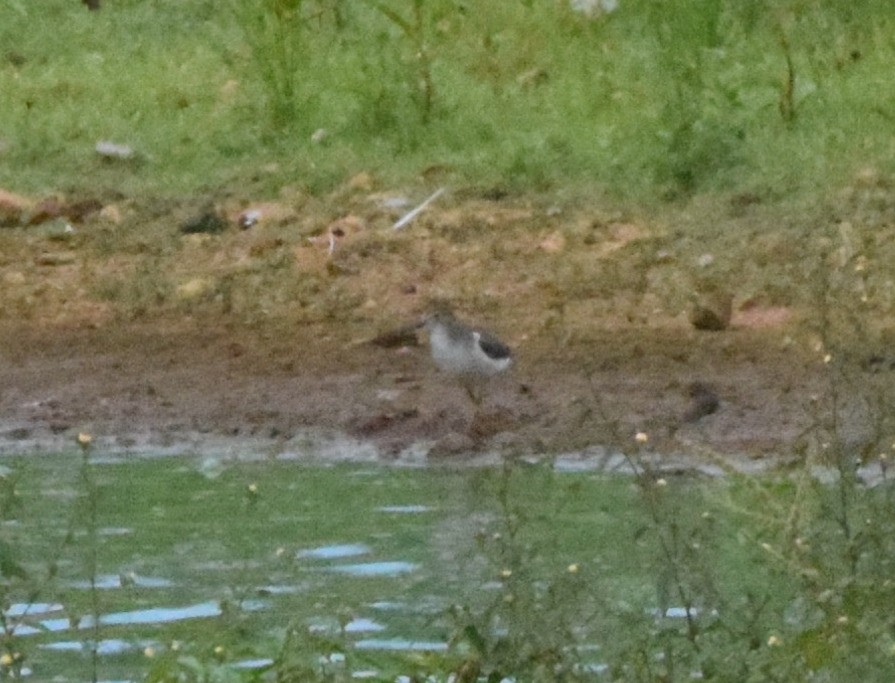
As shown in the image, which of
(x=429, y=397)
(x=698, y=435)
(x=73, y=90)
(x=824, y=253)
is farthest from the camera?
(x=73, y=90)

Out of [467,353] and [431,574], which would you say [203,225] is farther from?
[431,574]

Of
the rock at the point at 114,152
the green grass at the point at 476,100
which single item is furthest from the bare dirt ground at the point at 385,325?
the rock at the point at 114,152

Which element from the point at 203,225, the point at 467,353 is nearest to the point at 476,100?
the point at 203,225

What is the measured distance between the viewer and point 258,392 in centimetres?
851

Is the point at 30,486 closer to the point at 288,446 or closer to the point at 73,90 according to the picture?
the point at 288,446

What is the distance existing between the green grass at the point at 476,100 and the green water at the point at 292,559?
122 inches

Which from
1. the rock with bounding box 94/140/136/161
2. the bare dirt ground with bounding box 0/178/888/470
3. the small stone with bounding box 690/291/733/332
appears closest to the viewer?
the bare dirt ground with bounding box 0/178/888/470

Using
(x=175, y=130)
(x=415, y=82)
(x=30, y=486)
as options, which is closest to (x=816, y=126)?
(x=415, y=82)

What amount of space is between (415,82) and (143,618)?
5.80m

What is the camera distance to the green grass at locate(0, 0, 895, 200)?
10.5 m

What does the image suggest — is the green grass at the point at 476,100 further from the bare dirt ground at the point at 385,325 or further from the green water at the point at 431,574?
the green water at the point at 431,574

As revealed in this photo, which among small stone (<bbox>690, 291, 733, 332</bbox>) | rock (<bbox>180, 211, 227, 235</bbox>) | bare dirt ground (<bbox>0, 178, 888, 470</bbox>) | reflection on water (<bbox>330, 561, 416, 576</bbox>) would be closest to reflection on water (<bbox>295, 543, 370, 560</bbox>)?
reflection on water (<bbox>330, 561, 416, 576</bbox>)

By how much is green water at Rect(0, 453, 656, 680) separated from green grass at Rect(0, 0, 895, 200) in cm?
310

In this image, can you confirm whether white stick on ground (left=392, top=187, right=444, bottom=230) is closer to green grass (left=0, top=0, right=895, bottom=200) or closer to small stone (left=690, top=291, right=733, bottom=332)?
green grass (left=0, top=0, right=895, bottom=200)
